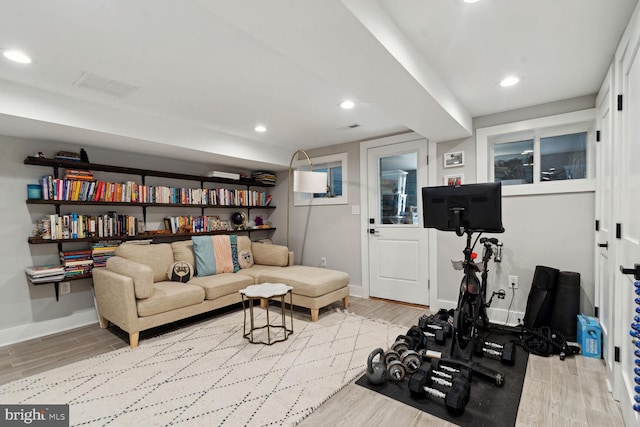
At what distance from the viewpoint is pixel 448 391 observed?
6.23 ft

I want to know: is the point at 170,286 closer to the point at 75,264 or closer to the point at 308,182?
the point at 75,264

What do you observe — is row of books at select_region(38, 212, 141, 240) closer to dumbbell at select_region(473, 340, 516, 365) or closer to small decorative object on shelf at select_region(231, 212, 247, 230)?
small decorative object on shelf at select_region(231, 212, 247, 230)

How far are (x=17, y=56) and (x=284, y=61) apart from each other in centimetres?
178

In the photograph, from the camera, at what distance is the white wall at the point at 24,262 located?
2.90 m

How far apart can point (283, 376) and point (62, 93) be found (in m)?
3.00

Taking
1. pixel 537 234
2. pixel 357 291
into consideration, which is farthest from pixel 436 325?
pixel 357 291

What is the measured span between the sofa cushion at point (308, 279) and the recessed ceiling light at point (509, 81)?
2.56 metres

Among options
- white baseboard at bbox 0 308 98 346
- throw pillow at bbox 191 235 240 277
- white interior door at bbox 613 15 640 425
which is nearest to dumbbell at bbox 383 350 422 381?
white interior door at bbox 613 15 640 425

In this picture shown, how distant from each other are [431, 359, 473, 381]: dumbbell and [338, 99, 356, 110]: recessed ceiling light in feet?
7.66

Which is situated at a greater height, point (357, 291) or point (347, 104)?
point (347, 104)

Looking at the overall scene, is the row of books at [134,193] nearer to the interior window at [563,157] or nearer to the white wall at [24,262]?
the white wall at [24,262]

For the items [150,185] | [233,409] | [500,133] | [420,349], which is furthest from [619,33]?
[150,185]

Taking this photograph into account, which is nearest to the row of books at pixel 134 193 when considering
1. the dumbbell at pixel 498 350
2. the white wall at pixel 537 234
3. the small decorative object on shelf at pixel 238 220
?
the small decorative object on shelf at pixel 238 220

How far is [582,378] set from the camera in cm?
214
